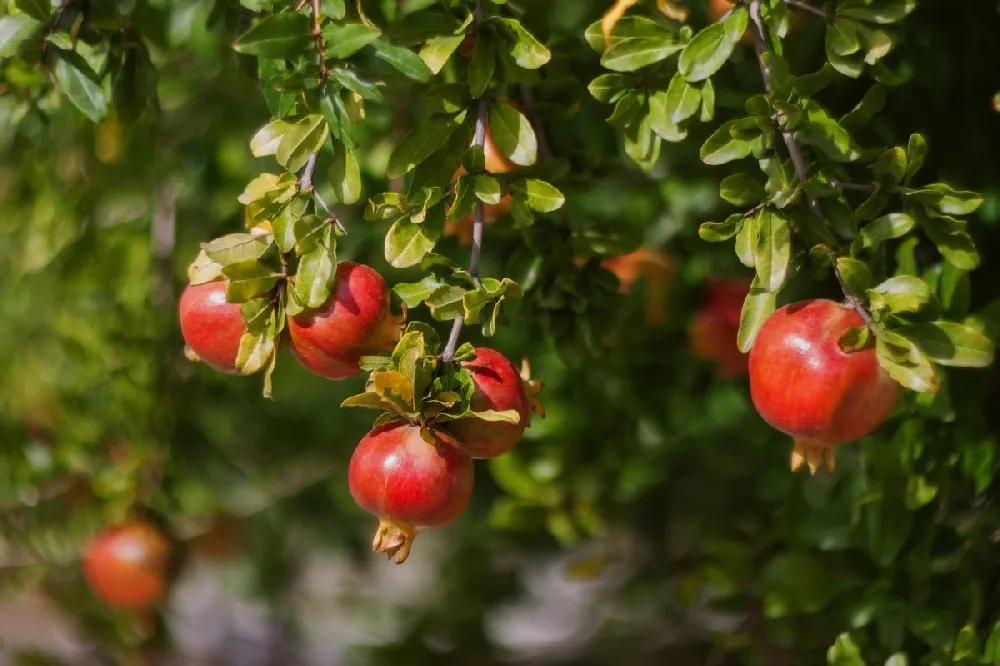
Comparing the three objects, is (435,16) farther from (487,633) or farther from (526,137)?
(487,633)

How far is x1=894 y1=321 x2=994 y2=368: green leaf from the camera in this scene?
0.60 metres

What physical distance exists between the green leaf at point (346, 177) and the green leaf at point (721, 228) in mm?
194

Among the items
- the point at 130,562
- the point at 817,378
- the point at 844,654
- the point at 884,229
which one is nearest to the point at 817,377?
the point at 817,378

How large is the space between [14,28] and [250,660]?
5.14ft

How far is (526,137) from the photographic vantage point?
0.66 m

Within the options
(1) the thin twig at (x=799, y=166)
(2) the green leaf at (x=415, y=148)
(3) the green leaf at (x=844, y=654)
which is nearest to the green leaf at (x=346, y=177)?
(2) the green leaf at (x=415, y=148)

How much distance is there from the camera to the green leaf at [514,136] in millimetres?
663

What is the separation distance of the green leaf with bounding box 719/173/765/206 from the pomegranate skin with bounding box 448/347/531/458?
0.50ft

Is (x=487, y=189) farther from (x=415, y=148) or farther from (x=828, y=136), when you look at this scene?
(x=828, y=136)

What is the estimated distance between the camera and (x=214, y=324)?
630mm

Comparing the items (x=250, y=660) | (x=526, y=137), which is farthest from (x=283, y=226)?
(x=250, y=660)

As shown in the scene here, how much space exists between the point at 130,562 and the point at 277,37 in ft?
2.77

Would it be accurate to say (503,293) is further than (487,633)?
No

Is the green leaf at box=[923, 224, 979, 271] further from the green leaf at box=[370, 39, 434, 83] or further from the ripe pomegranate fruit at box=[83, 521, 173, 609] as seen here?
the ripe pomegranate fruit at box=[83, 521, 173, 609]
